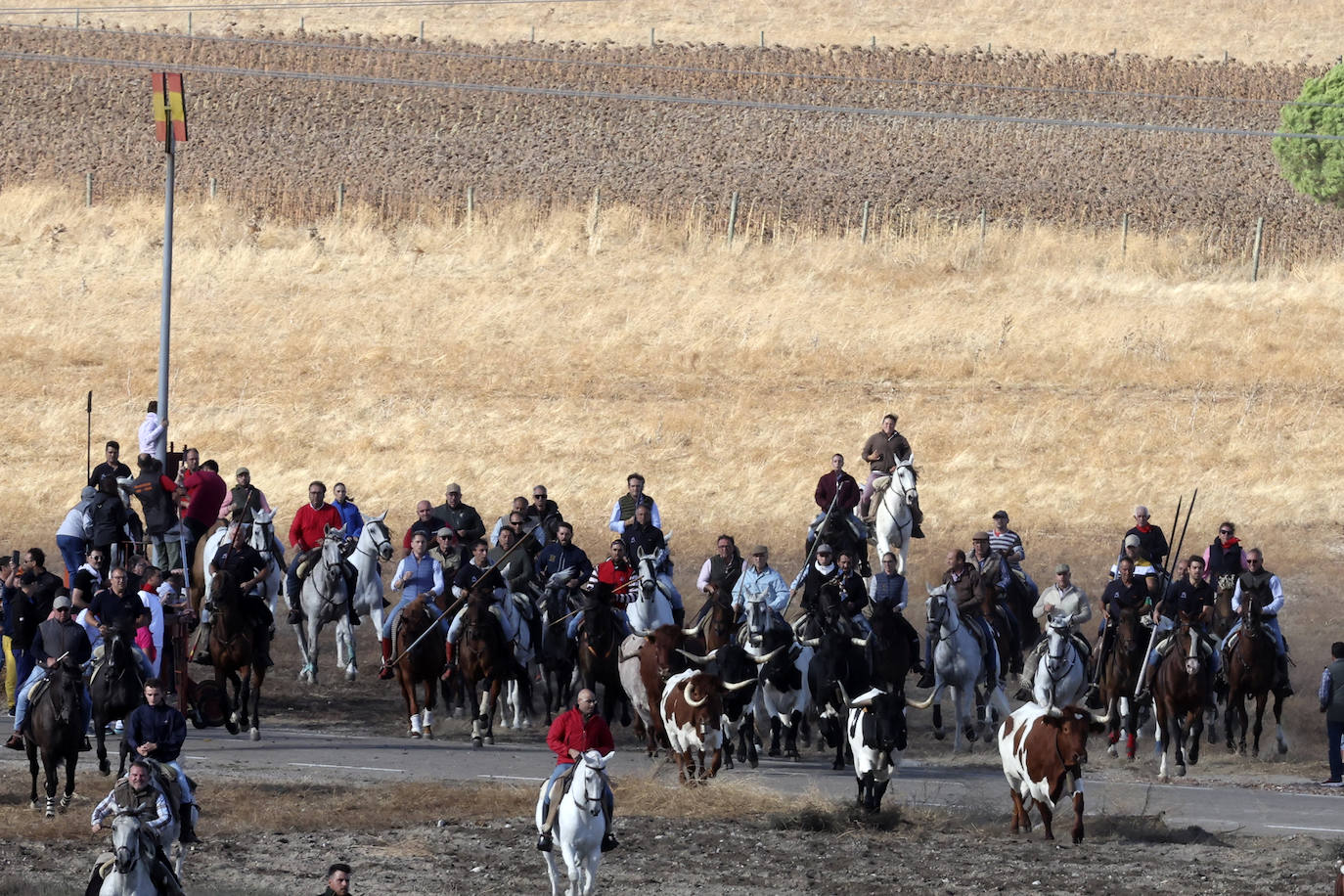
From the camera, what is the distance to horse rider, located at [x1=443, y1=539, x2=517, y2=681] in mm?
21797

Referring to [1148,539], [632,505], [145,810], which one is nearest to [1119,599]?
[1148,539]

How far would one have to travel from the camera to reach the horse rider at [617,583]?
22.4m

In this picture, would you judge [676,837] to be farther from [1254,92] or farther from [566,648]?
[1254,92]

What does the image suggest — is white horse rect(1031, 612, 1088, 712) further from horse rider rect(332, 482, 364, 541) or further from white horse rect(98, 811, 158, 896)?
white horse rect(98, 811, 158, 896)

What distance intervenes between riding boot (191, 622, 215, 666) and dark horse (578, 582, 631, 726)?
4.06 metres

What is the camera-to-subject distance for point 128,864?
13562mm

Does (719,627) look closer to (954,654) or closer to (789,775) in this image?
(789,775)

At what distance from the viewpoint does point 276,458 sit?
38781 millimetres

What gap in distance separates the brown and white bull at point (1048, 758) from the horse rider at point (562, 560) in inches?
266

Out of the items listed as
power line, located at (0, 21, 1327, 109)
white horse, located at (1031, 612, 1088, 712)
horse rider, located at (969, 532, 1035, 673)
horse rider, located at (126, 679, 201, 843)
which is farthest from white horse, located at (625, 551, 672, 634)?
power line, located at (0, 21, 1327, 109)

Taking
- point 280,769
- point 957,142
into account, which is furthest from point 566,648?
point 957,142

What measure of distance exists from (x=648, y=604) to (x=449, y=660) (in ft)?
7.44

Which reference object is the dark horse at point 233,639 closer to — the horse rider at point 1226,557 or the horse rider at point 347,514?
the horse rider at point 347,514

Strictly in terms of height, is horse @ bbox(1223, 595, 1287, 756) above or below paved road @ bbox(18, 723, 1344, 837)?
above
